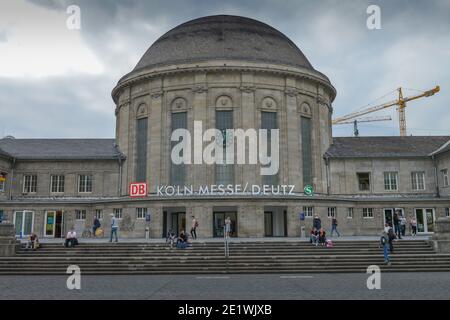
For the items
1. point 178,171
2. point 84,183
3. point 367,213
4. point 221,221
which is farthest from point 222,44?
point 367,213

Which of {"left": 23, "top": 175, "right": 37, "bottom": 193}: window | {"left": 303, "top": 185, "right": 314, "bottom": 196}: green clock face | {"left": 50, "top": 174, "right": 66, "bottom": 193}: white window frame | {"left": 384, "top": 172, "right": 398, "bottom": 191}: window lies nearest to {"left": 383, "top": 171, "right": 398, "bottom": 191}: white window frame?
{"left": 384, "top": 172, "right": 398, "bottom": 191}: window

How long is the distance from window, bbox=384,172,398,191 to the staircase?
18605 millimetres

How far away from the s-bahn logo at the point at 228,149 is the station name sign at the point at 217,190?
1.71 metres

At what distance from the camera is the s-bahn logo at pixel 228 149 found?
37812 millimetres

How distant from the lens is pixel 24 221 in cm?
4047

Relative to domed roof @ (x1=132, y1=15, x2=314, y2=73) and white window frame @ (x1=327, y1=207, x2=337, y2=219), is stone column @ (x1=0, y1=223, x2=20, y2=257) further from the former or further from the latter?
white window frame @ (x1=327, y1=207, x2=337, y2=219)

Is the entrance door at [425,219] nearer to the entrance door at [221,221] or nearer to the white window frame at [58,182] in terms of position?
the entrance door at [221,221]

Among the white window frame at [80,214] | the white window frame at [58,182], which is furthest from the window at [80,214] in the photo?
the white window frame at [58,182]

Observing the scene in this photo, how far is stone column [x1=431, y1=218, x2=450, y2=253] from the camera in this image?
2378 centimetres

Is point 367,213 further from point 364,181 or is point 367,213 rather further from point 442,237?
point 442,237

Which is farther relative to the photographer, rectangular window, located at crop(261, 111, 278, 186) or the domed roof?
the domed roof

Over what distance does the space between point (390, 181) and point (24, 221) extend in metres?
35.5

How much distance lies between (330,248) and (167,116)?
2092cm
